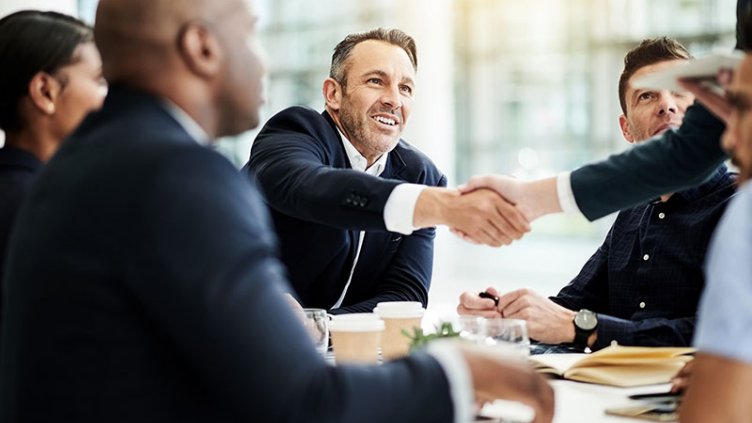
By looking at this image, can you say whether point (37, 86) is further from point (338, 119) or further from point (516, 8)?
point (516, 8)

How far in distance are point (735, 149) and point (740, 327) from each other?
0.28 meters

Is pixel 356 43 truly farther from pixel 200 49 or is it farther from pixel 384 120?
pixel 200 49

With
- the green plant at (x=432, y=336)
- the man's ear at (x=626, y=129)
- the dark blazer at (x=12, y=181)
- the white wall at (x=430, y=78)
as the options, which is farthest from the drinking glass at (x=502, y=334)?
the white wall at (x=430, y=78)

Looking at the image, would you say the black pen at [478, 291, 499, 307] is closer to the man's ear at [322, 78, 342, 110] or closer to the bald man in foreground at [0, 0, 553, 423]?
the man's ear at [322, 78, 342, 110]

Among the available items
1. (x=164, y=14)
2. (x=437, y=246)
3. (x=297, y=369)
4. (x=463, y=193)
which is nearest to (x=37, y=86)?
(x=164, y=14)

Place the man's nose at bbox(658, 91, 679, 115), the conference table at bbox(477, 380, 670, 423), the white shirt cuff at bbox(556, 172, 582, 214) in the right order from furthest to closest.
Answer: the man's nose at bbox(658, 91, 679, 115) < the white shirt cuff at bbox(556, 172, 582, 214) < the conference table at bbox(477, 380, 670, 423)

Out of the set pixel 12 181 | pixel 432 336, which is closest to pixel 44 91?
pixel 12 181

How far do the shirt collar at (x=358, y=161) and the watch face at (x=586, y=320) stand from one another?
1.06m

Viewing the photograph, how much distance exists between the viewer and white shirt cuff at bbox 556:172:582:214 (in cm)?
220

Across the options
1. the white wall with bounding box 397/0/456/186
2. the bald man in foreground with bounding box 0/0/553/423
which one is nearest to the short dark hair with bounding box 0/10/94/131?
the bald man in foreground with bounding box 0/0/553/423

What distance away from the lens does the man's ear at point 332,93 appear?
3344 millimetres

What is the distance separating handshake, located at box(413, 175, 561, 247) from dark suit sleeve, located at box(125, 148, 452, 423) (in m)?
1.22

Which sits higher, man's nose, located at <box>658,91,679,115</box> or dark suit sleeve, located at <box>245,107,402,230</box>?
man's nose, located at <box>658,91,679,115</box>

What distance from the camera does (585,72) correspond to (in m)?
7.98
